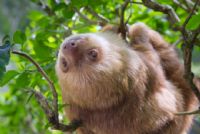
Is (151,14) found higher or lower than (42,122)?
higher

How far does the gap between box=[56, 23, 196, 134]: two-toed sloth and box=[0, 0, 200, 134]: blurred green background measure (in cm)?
17

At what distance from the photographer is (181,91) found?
3.14m

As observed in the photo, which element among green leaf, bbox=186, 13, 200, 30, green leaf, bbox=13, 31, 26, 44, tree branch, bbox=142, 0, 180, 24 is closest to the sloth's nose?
green leaf, bbox=13, 31, 26, 44

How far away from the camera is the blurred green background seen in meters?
2.64

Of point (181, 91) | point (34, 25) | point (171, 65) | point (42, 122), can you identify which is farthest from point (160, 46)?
point (42, 122)

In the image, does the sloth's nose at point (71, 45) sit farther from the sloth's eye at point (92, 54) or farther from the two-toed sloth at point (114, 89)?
the sloth's eye at point (92, 54)

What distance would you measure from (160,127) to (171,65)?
1.88 feet

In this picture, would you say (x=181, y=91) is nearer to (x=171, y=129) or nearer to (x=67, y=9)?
(x=171, y=129)

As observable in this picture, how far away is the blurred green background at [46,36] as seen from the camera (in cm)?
264

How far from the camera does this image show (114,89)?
2672 mm

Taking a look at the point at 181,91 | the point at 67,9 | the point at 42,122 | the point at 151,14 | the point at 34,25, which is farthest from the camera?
Answer: the point at 42,122

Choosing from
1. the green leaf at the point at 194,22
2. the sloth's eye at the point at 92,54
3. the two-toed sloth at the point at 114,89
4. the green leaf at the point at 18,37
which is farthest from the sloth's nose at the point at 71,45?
the green leaf at the point at 194,22

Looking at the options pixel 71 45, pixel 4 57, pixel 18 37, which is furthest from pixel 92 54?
pixel 4 57

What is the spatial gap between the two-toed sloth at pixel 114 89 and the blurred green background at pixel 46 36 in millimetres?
172
